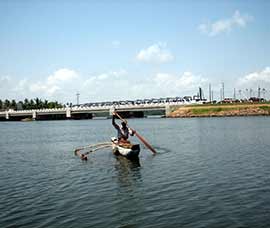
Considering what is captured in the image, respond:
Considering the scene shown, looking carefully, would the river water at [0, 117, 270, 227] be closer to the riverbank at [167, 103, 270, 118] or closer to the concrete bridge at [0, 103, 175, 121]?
the riverbank at [167, 103, 270, 118]

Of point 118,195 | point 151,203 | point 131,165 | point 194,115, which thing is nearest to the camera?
point 151,203

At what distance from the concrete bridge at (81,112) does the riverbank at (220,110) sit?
22.3 feet

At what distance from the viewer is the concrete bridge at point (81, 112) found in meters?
152

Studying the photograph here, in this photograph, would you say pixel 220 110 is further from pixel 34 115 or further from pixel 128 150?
pixel 128 150

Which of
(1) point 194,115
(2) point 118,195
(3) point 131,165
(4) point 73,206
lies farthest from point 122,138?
(1) point 194,115

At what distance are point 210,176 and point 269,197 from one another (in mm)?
5953

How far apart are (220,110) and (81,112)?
6608cm

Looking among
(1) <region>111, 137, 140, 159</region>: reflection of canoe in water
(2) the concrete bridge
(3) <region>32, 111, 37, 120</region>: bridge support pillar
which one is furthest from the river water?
(3) <region>32, 111, 37, 120</region>: bridge support pillar

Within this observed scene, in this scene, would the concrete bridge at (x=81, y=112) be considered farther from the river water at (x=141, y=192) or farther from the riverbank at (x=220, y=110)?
the river water at (x=141, y=192)

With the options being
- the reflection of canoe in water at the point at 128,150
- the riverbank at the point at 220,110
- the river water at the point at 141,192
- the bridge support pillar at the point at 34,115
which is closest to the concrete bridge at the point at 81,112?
the bridge support pillar at the point at 34,115

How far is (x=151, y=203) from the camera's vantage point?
17.8m

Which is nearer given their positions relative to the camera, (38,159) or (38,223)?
(38,223)

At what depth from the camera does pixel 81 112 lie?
561 ft

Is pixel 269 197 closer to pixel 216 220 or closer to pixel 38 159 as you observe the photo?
pixel 216 220
